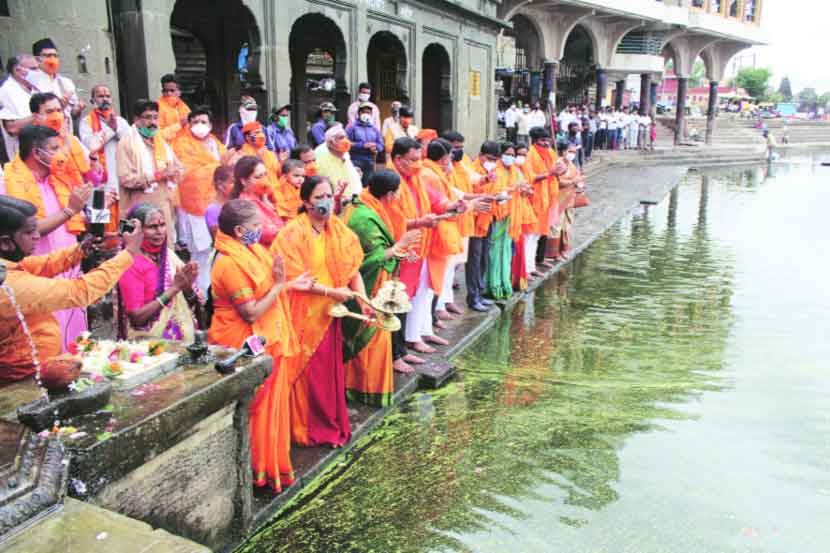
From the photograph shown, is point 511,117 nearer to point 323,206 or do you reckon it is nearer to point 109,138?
point 109,138

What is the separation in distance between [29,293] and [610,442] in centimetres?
329

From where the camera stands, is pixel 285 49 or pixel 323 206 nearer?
pixel 323 206

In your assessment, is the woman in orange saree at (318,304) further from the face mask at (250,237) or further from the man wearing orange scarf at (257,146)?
the man wearing orange scarf at (257,146)

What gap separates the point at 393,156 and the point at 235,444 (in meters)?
3.01

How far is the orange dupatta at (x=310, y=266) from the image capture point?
3828 millimetres

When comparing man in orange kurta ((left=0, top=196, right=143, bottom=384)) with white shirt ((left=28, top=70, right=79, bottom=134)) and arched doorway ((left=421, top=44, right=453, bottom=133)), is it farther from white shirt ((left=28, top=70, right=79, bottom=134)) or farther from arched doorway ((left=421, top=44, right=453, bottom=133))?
arched doorway ((left=421, top=44, right=453, bottom=133))

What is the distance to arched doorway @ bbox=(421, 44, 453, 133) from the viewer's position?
15141mm

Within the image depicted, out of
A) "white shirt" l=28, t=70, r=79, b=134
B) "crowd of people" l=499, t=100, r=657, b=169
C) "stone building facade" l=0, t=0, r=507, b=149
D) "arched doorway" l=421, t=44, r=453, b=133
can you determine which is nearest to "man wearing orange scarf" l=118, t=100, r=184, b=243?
"white shirt" l=28, t=70, r=79, b=134

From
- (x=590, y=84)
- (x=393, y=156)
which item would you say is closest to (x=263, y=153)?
(x=393, y=156)

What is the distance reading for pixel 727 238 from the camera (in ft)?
38.0

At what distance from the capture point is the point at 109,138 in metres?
5.93

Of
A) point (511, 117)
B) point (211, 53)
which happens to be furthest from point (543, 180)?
point (511, 117)

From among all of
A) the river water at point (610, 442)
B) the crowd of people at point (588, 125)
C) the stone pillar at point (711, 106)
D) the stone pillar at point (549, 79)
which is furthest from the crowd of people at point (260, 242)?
the stone pillar at point (711, 106)

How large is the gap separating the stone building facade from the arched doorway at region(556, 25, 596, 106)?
13618 mm
